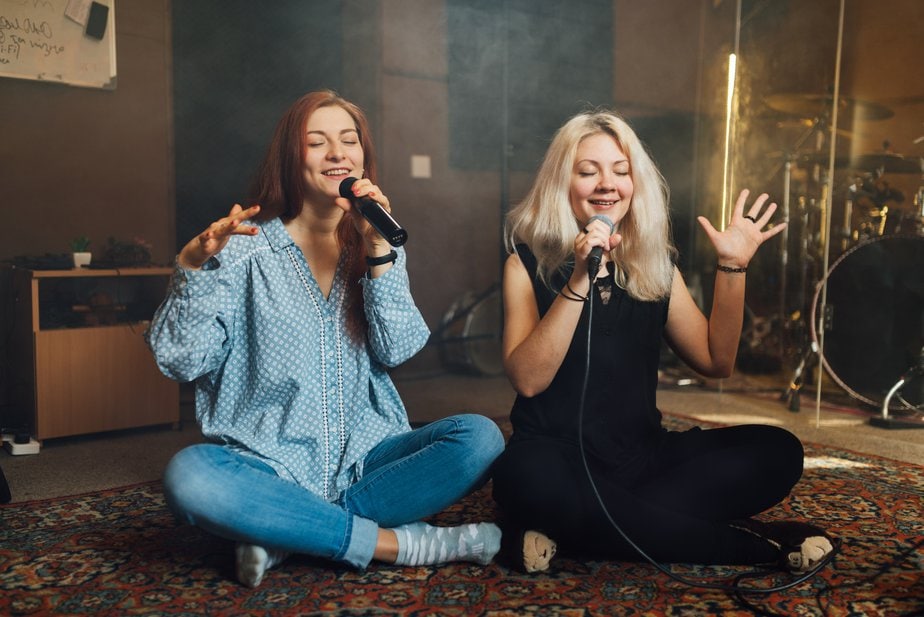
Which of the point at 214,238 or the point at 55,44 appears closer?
the point at 214,238

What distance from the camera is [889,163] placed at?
313 centimetres

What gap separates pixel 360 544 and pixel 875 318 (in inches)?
99.0

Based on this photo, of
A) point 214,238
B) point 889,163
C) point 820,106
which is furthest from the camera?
point 820,106

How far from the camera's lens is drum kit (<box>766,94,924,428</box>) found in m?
3.04

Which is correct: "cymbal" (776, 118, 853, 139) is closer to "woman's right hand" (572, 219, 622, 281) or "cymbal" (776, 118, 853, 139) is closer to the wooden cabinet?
"woman's right hand" (572, 219, 622, 281)

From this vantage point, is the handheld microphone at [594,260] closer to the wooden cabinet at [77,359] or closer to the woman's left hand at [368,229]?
the woman's left hand at [368,229]

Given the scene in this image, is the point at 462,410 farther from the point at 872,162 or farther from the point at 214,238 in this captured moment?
the point at 214,238

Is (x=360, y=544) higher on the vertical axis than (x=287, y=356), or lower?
lower

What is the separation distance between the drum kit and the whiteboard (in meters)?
2.62

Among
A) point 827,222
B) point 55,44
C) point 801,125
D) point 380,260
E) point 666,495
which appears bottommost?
point 666,495

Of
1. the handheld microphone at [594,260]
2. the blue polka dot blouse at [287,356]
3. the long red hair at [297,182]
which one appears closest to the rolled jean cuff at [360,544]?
the blue polka dot blouse at [287,356]

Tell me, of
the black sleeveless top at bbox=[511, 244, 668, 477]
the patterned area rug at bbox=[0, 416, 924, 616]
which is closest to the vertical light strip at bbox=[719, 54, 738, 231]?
the patterned area rug at bbox=[0, 416, 924, 616]

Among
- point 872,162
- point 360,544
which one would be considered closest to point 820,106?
point 872,162

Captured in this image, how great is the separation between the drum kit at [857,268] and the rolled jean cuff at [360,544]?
220 cm
